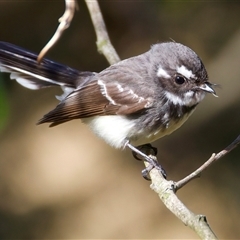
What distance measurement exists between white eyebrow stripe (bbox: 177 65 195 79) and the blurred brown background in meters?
1.88

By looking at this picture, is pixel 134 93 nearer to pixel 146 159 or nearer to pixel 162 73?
pixel 162 73

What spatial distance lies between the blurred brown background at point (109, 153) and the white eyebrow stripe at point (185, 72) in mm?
1881

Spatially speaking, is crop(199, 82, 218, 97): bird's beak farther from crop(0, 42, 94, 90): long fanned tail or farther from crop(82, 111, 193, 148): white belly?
crop(0, 42, 94, 90): long fanned tail

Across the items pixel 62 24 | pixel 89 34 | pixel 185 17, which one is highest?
pixel 89 34

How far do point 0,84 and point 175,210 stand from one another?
1.23 meters

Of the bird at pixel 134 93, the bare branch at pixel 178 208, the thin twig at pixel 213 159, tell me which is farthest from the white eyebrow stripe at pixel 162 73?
the thin twig at pixel 213 159

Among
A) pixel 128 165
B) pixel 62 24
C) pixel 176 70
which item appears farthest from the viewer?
pixel 128 165

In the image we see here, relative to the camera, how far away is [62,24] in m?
1.82

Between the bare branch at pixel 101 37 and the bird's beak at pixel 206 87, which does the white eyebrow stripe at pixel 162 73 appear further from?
the bare branch at pixel 101 37

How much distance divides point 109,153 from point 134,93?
9.33 feet

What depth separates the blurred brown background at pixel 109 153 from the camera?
5930 millimetres

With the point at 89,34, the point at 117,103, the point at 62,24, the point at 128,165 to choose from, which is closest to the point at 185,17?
the point at 89,34

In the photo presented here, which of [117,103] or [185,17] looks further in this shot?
[185,17]

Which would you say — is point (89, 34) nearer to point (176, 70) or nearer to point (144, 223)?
point (144, 223)
